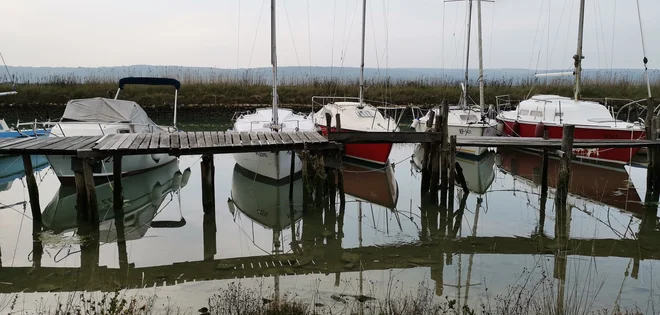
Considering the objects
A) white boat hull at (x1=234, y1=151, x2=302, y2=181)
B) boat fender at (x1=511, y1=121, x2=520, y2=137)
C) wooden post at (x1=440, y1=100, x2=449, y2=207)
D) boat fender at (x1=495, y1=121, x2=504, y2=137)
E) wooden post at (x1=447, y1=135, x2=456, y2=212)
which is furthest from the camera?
boat fender at (x1=495, y1=121, x2=504, y2=137)

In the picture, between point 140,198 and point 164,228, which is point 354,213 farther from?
point 140,198

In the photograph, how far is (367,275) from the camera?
8.07 metres

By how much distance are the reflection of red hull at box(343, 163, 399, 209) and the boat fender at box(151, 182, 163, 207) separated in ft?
15.6

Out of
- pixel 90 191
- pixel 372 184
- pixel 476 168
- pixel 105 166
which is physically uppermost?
pixel 90 191

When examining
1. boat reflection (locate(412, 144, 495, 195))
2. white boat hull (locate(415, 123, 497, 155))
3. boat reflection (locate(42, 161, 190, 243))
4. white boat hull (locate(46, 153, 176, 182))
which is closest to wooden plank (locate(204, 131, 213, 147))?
boat reflection (locate(42, 161, 190, 243))

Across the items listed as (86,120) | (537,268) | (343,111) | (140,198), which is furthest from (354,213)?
(86,120)

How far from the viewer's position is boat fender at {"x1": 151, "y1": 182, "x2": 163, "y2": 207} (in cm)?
1309

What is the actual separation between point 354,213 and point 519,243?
367cm

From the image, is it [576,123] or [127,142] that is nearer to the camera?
[127,142]

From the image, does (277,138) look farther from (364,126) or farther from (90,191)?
(364,126)

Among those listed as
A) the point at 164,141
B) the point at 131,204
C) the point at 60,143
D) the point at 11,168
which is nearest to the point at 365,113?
the point at 131,204

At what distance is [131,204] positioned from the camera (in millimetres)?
12711

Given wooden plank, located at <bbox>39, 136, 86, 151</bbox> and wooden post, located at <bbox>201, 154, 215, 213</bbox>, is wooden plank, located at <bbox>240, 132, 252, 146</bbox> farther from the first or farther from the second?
wooden plank, located at <bbox>39, 136, 86, 151</bbox>

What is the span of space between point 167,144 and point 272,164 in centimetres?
430
